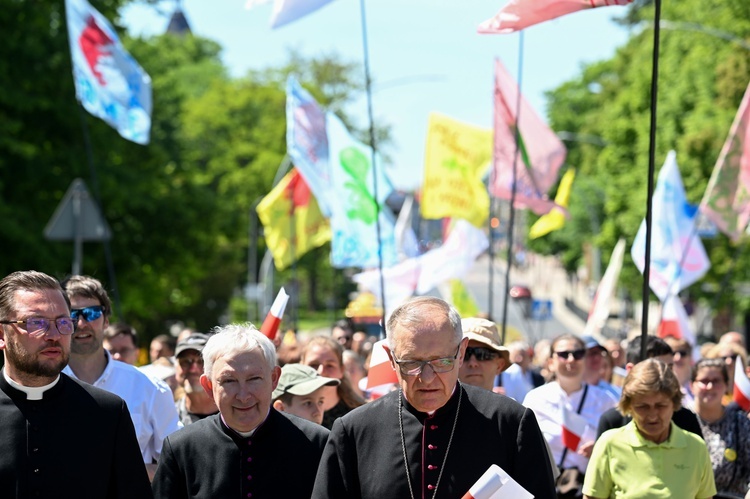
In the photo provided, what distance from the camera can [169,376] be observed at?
9.31 meters

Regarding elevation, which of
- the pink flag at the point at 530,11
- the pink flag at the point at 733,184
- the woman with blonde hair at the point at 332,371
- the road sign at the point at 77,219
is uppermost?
the pink flag at the point at 530,11

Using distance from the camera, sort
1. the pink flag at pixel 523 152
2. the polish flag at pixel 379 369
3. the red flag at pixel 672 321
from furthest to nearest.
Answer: the pink flag at pixel 523 152 → the red flag at pixel 672 321 → the polish flag at pixel 379 369

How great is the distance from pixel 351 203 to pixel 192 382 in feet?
32.1

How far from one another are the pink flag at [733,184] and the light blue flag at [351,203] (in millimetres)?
4065

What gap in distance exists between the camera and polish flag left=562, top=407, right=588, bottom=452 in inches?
334

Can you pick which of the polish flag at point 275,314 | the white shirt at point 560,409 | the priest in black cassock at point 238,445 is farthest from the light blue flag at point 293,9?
the priest in black cassock at point 238,445

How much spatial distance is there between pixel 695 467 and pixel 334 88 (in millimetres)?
61009

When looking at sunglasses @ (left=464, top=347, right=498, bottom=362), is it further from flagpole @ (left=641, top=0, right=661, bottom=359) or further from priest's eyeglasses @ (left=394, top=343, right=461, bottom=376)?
priest's eyeglasses @ (left=394, top=343, right=461, bottom=376)

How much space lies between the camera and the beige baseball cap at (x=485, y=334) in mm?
6883

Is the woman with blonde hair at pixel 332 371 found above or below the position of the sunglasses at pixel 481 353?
below

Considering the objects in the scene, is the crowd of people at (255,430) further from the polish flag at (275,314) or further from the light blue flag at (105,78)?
the light blue flag at (105,78)

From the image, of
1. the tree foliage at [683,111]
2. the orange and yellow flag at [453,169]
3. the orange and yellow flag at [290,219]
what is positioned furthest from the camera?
the tree foliage at [683,111]

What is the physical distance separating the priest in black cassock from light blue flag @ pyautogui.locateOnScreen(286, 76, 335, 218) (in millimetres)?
11927

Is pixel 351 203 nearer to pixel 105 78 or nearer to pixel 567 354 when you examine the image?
pixel 105 78
